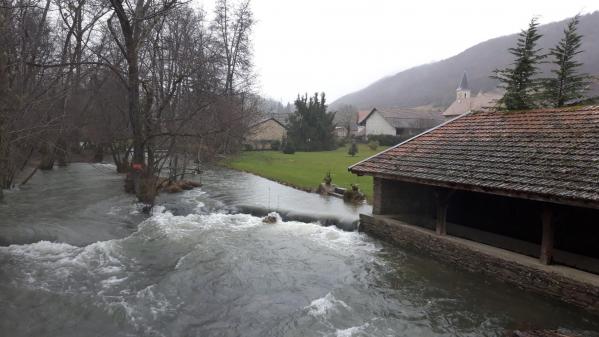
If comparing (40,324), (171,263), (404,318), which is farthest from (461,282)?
(40,324)

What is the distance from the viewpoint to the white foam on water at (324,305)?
874 cm

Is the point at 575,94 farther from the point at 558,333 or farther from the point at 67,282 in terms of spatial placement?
the point at 67,282

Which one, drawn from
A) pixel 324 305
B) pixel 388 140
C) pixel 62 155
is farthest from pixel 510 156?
pixel 388 140

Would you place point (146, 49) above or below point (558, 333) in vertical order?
above

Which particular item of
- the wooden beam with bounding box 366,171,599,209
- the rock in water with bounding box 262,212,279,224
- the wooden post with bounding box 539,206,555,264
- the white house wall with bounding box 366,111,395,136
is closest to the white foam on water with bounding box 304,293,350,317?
the wooden beam with bounding box 366,171,599,209

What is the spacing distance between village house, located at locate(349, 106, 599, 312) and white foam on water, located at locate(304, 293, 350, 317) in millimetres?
3841

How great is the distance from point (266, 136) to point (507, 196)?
46420 mm

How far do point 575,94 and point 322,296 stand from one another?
817 inches

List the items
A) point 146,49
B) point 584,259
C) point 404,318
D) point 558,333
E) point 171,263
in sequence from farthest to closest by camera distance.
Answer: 1. point 146,49
2. point 171,263
3. point 584,259
4. point 404,318
5. point 558,333

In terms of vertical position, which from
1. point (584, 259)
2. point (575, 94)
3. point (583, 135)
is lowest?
point (584, 259)

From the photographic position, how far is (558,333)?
7480 millimetres

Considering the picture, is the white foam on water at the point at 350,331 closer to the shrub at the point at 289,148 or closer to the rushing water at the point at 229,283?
the rushing water at the point at 229,283

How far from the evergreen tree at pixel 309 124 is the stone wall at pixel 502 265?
34352mm

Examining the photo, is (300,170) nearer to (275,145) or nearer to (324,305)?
(275,145)
